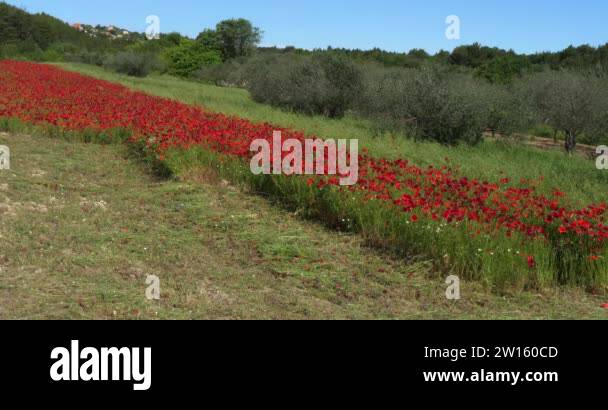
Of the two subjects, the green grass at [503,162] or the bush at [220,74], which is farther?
the bush at [220,74]

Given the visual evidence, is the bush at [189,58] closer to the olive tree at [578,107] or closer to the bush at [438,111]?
the bush at [438,111]

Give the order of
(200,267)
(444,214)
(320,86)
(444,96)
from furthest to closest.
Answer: (320,86)
(444,96)
(444,214)
(200,267)

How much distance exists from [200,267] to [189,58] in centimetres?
5514

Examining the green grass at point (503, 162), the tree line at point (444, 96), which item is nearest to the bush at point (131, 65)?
the tree line at point (444, 96)

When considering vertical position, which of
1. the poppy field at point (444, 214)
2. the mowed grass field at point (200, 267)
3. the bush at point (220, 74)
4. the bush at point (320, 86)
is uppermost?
the bush at point (220, 74)

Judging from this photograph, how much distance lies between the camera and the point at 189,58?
57.1 m

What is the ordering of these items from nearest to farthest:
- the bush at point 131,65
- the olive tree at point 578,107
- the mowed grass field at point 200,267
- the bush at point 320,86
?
the mowed grass field at point 200,267 → the olive tree at point 578,107 → the bush at point 320,86 → the bush at point 131,65

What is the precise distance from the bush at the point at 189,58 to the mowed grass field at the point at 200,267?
5028 cm

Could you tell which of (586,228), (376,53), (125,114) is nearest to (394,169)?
(586,228)

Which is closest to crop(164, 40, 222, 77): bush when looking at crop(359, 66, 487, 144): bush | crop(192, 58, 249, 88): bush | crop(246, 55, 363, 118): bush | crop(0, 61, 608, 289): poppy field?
crop(192, 58, 249, 88): bush

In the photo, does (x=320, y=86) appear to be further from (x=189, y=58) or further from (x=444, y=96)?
(x=189, y=58)

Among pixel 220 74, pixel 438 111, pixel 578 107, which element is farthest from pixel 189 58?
pixel 578 107

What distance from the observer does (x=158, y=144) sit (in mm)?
8734

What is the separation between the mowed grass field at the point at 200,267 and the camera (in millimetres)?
4059
